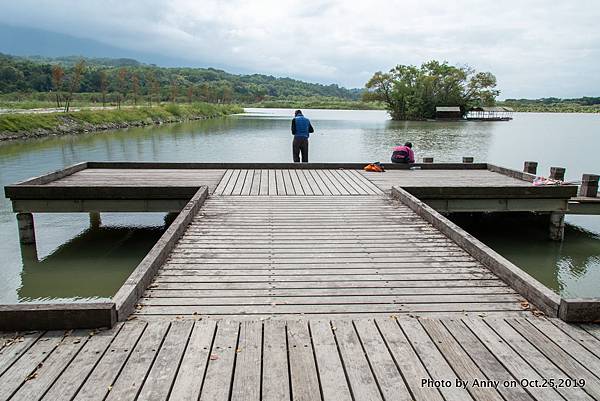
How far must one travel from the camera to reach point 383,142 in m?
30.3

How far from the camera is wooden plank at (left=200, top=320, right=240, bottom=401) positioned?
2564mm

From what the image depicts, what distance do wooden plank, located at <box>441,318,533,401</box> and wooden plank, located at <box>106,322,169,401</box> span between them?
200 centimetres

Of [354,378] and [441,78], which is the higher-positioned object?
[441,78]

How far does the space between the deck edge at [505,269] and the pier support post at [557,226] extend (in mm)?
4098

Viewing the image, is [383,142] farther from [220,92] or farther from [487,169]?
[220,92]

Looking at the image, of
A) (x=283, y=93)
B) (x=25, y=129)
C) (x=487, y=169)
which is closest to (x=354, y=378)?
(x=487, y=169)

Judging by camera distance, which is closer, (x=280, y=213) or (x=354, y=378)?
(x=354, y=378)

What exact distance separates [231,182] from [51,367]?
21.8 ft

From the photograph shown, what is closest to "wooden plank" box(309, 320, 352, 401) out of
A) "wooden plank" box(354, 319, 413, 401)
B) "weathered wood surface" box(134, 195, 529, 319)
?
"wooden plank" box(354, 319, 413, 401)

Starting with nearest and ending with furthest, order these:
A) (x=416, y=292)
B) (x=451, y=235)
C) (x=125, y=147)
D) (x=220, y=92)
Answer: (x=416, y=292)
(x=451, y=235)
(x=125, y=147)
(x=220, y=92)

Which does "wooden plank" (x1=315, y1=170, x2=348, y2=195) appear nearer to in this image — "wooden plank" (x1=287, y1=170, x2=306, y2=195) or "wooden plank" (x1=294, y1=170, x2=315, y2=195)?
"wooden plank" (x1=294, y1=170, x2=315, y2=195)

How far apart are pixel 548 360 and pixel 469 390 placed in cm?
68

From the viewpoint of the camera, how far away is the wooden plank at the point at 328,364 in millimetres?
2580

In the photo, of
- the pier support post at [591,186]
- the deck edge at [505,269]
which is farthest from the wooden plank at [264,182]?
the pier support post at [591,186]
